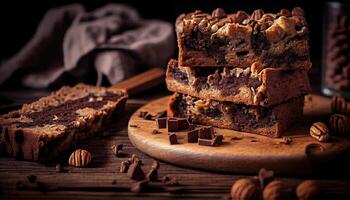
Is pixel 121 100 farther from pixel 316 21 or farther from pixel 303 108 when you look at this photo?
pixel 316 21

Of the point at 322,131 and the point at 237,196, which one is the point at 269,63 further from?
the point at 237,196

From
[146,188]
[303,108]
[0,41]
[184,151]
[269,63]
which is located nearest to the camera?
[146,188]

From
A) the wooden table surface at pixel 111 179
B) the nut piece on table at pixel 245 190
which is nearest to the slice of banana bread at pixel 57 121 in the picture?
the wooden table surface at pixel 111 179

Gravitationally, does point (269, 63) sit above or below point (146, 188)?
above

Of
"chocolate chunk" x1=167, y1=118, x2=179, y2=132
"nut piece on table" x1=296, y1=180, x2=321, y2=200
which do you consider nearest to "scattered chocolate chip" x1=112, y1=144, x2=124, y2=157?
"chocolate chunk" x1=167, y1=118, x2=179, y2=132

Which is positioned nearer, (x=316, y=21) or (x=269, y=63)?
(x=269, y=63)

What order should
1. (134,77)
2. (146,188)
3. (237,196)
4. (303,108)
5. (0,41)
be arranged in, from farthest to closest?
(0,41) → (134,77) → (303,108) → (146,188) → (237,196)

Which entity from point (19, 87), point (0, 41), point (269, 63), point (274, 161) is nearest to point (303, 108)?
point (269, 63)

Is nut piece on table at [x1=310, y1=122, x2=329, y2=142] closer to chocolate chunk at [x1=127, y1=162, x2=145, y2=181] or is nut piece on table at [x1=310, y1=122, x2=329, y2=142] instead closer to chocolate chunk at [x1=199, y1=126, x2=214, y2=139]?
chocolate chunk at [x1=199, y1=126, x2=214, y2=139]
